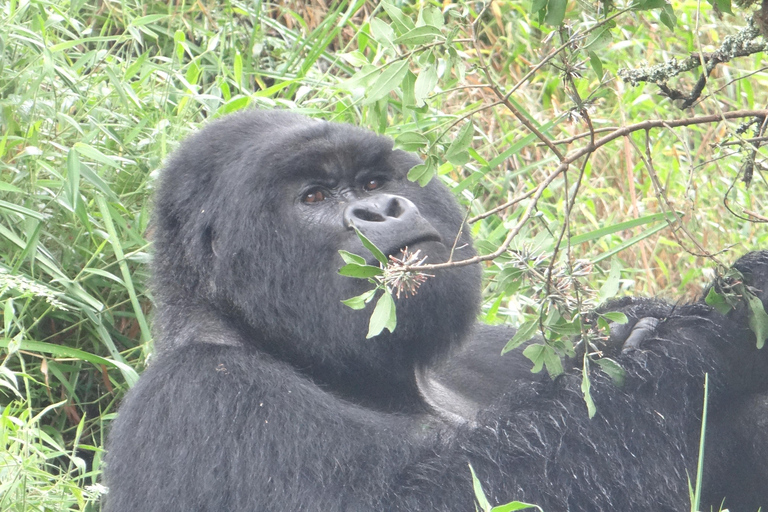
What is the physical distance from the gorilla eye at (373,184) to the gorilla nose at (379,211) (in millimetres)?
215

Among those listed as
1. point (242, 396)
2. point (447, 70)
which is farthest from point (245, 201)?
point (447, 70)

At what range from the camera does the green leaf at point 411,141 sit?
7.67ft

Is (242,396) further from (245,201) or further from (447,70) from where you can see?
(447,70)

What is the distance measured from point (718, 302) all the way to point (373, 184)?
112 centimetres

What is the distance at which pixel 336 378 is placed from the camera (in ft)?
9.31

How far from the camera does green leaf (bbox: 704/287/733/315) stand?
8.43ft

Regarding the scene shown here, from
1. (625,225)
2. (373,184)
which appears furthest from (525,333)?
(625,225)

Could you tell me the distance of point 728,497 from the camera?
111 inches

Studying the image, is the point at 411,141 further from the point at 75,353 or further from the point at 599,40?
the point at 75,353

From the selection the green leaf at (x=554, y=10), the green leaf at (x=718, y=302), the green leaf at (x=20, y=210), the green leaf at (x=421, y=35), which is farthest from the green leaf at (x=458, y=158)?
the green leaf at (x=20, y=210)

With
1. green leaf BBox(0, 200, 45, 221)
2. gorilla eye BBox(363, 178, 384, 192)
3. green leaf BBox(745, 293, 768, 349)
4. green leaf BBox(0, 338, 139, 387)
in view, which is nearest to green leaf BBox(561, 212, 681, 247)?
green leaf BBox(745, 293, 768, 349)

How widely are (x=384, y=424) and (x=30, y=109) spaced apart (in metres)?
2.33

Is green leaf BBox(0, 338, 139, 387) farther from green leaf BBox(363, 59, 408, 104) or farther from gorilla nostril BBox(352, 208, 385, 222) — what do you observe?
green leaf BBox(363, 59, 408, 104)

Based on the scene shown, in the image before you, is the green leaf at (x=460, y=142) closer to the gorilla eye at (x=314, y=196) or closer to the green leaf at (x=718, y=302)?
the gorilla eye at (x=314, y=196)
